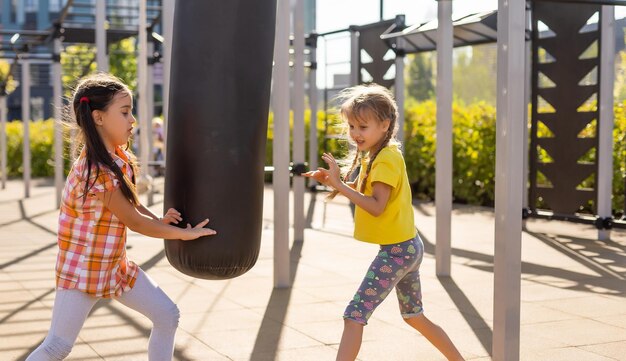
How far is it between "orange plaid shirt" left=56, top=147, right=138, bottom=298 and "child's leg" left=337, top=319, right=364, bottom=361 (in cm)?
98

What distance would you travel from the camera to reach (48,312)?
231 inches

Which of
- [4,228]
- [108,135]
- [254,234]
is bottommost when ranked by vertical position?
A: [4,228]

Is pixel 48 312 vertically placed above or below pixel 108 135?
below

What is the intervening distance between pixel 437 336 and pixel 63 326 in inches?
62.4

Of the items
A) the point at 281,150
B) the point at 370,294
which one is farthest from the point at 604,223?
the point at 370,294

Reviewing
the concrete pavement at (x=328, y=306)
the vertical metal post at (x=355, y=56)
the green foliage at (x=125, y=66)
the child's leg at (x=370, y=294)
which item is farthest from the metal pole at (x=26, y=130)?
the child's leg at (x=370, y=294)

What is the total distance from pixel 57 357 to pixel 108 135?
0.79 m

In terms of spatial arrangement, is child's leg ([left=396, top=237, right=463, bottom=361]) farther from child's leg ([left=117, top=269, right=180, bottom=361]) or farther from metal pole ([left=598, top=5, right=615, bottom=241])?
metal pole ([left=598, top=5, right=615, bottom=241])

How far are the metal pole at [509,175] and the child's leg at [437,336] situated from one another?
0.59 feet

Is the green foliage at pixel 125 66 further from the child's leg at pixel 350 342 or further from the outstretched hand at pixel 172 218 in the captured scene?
the outstretched hand at pixel 172 218

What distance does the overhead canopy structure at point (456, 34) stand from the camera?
10.5 meters

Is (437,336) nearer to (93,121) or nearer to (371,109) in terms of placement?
(371,109)

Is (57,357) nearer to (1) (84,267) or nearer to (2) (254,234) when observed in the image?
(1) (84,267)

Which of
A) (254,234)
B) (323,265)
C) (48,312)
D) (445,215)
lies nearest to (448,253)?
(445,215)
